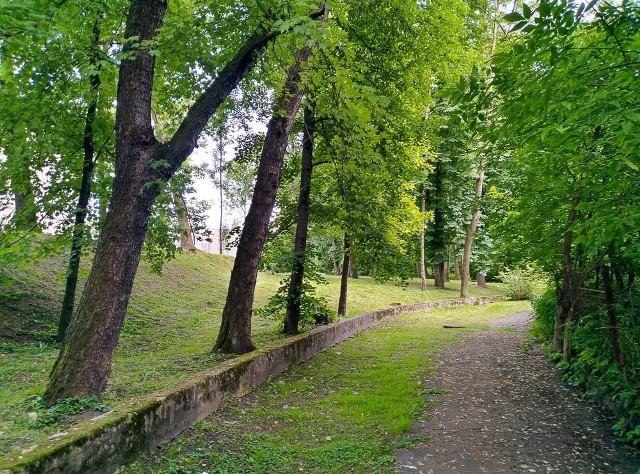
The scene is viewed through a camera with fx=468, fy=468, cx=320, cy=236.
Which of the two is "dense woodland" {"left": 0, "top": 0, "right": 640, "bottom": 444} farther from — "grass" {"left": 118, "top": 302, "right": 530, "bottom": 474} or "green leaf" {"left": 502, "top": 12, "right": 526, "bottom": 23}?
"grass" {"left": 118, "top": 302, "right": 530, "bottom": 474}

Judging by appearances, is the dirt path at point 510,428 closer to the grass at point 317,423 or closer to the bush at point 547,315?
the grass at point 317,423

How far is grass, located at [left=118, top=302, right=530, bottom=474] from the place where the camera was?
4438 millimetres

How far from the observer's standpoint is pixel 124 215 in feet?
17.3

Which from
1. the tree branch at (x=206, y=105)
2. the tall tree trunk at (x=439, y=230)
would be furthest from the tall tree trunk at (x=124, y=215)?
the tall tree trunk at (x=439, y=230)

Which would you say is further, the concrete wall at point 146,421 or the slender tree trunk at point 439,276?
the slender tree trunk at point 439,276

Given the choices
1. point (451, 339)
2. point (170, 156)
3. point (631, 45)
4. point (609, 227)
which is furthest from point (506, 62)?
point (451, 339)

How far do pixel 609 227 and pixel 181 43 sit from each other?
17.2 ft

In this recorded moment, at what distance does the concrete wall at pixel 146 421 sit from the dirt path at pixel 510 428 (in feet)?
7.69

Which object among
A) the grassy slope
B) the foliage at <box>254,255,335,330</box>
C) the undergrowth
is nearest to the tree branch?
the grassy slope

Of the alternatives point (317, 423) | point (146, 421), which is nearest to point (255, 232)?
point (317, 423)

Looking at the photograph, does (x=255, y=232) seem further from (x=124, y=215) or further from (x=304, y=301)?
(x=124, y=215)

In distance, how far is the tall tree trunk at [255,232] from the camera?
7898 mm

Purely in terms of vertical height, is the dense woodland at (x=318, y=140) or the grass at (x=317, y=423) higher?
the dense woodland at (x=318, y=140)

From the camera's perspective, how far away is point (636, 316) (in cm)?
568
